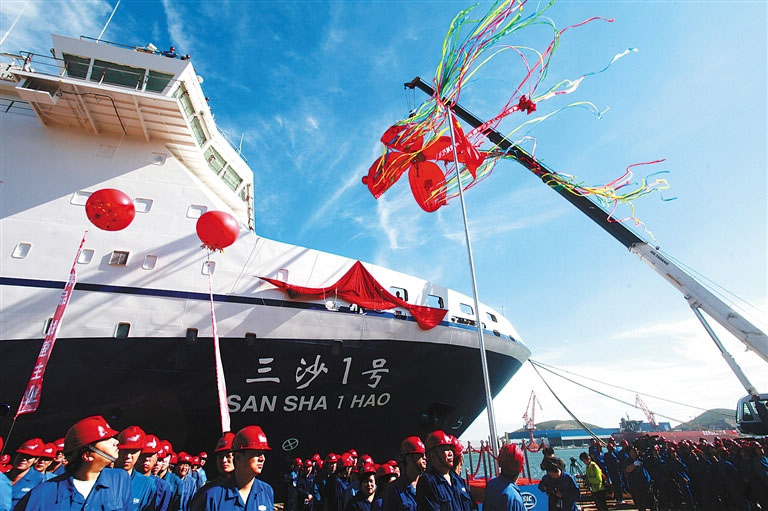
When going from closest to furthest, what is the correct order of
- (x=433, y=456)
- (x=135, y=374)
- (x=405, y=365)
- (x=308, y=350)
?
(x=433, y=456), (x=135, y=374), (x=308, y=350), (x=405, y=365)

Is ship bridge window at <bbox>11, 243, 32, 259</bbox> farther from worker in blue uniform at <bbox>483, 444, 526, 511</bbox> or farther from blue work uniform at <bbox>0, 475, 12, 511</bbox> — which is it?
worker in blue uniform at <bbox>483, 444, 526, 511</bbox>

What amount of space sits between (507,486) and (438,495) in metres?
0.66

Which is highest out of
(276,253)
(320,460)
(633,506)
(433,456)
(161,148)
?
(161,148)

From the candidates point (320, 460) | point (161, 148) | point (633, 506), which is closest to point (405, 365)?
point (320, 460)

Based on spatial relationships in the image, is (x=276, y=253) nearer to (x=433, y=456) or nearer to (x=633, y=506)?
(x=433, y=456)

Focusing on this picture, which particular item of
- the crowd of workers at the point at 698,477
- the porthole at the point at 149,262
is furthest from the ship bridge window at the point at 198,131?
the crowd of workers at the point at 698,477

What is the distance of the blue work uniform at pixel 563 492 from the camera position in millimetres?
4863

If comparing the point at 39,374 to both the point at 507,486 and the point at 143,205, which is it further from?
the point at 507,486

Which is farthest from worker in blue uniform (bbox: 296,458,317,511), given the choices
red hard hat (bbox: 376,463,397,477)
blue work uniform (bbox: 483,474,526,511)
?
blue work uniform (bbox: 483,474,526,511)

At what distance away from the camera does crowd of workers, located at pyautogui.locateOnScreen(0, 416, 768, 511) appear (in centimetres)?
252

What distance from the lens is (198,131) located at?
37.7ft

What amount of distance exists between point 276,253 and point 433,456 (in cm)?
700

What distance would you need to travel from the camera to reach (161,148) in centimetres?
1066

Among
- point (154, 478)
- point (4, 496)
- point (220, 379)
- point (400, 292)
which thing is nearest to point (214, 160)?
point (400, 292)
